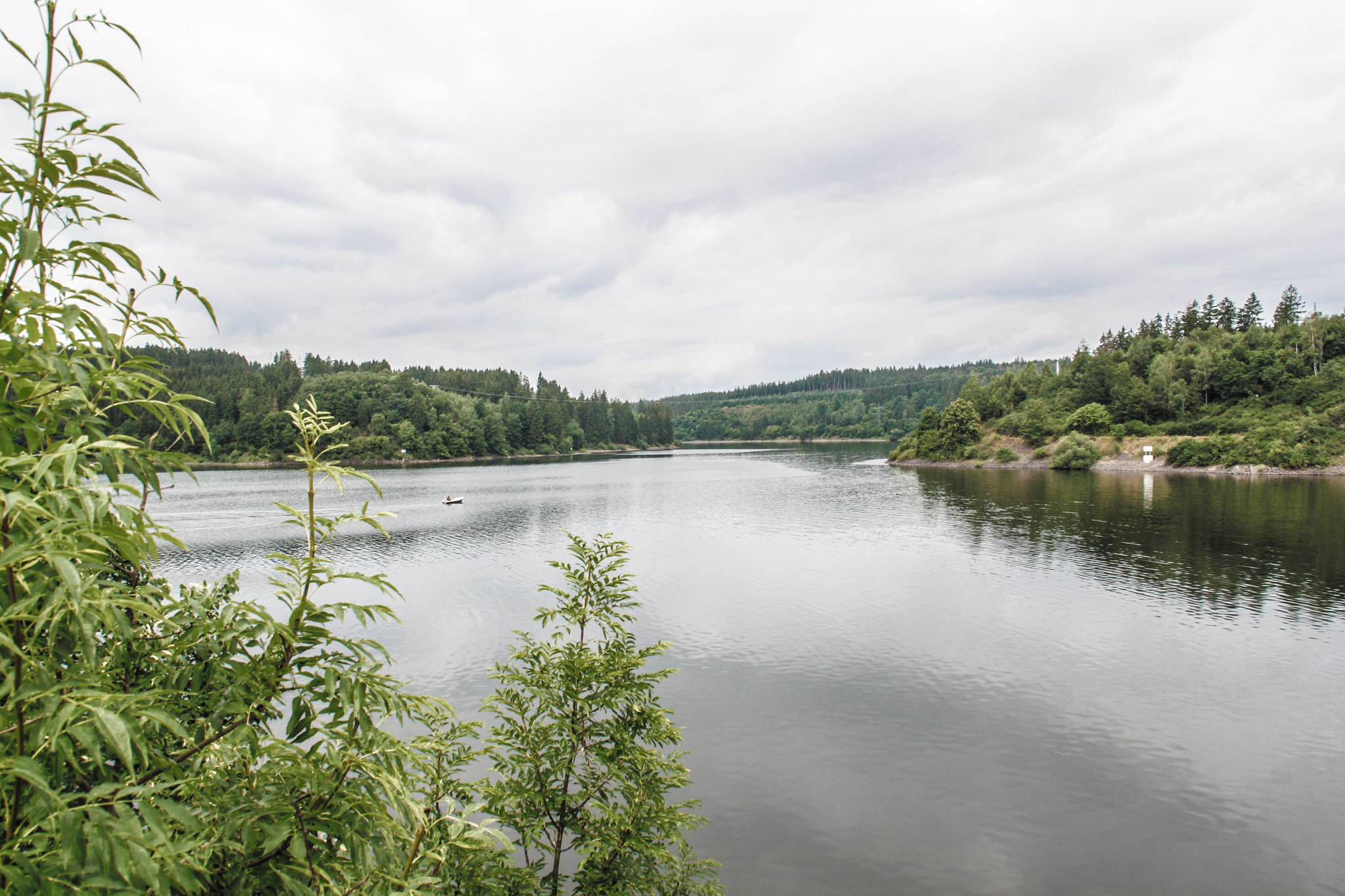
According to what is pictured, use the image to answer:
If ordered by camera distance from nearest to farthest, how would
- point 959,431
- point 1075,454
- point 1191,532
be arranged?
point 1191,532 < point 1075,454 < point 959,431

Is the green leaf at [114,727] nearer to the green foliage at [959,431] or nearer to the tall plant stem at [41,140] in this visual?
the tall plant stem at [41,140]

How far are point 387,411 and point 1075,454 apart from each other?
122842 mm

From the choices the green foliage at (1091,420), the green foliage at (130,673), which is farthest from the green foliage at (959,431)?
the green foliage at (130,673)

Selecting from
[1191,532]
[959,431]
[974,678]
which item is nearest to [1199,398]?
[959,431]

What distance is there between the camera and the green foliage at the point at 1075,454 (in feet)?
269

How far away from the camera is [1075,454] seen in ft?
270

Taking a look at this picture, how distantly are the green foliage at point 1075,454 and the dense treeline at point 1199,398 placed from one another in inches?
21.4

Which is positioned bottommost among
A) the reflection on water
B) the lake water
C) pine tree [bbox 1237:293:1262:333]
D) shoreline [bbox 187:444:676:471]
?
the lake water

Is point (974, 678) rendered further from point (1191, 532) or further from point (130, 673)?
point (1191, 532)

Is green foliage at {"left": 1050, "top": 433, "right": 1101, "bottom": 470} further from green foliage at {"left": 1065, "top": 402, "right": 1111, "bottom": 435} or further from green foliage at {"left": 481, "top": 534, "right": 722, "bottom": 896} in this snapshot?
green foliage at {"left": 481, "top": 534, "right": 722, "bottom": 896}

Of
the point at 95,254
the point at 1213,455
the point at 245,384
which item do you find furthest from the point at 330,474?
the point at 245,384

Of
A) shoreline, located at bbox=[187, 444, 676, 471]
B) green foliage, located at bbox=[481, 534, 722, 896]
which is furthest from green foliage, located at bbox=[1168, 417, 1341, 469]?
shoreline, located at bbox=[187, 444, 676, 471]

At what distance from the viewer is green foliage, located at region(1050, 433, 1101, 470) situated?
8212 cm

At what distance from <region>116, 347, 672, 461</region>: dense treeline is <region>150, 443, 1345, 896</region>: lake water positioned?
8385cm
